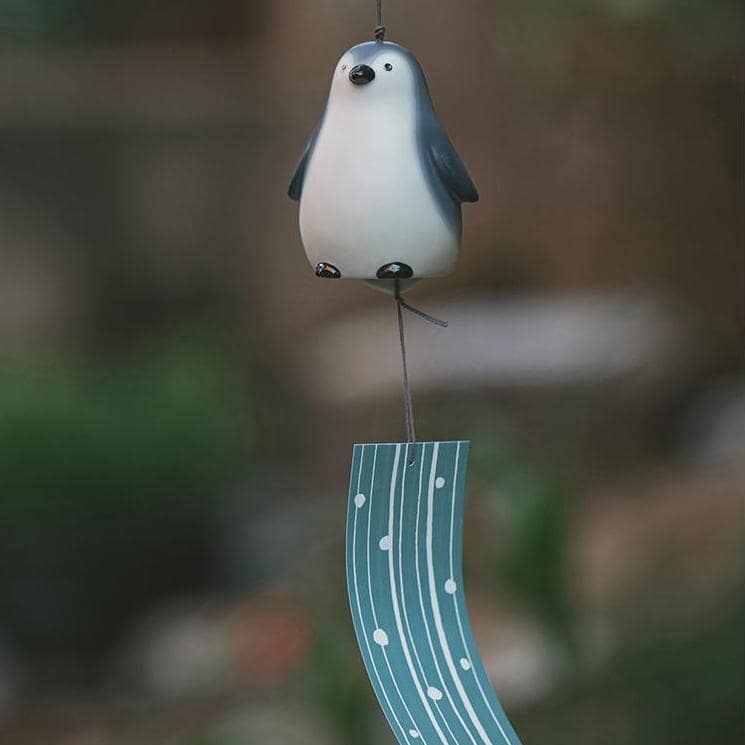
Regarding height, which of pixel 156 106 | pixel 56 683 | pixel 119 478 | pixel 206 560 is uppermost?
pixel 156 106

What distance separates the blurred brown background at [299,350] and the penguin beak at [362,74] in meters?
0.77

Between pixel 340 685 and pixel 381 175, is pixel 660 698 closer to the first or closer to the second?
pixel 340 685

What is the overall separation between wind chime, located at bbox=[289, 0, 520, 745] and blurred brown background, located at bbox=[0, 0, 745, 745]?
70 cm

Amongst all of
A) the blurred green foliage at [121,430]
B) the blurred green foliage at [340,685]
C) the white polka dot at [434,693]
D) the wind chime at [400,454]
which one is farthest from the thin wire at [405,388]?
the blurred green foliage at [121,430]

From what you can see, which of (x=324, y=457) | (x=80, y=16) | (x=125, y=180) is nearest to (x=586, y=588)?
(x=324, y=457)

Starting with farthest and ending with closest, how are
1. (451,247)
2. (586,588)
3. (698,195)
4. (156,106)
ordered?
1. (156,106)
2. (698,195)
3. (586,588)
4. (451,247)

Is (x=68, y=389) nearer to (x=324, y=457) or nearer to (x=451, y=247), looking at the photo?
(x=324, y=457)

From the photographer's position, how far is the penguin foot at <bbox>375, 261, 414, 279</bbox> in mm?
562

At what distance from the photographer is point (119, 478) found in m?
1.46

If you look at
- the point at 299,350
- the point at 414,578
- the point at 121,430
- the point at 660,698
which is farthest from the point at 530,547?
the point at 414,578

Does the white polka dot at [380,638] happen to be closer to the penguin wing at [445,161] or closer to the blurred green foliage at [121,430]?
the penguin wing at [445,161]

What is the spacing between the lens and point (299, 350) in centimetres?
148

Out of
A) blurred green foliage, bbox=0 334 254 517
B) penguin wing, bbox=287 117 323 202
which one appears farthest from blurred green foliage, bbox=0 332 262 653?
penguin wing, bbox=287 117 323 202

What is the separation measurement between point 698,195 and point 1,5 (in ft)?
2.77
